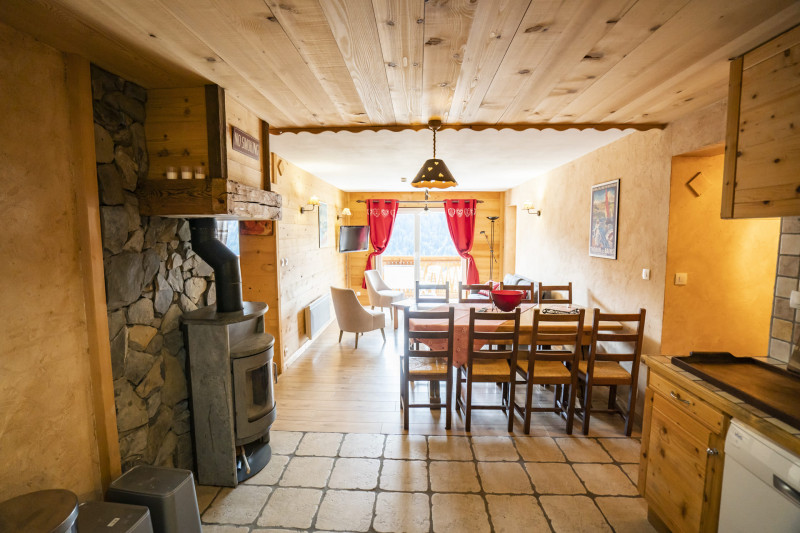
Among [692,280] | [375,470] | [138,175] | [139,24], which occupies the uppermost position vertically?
[139,24]

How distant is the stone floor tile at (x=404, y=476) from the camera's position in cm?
A: 216

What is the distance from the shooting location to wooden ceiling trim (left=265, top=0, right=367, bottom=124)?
1.27m

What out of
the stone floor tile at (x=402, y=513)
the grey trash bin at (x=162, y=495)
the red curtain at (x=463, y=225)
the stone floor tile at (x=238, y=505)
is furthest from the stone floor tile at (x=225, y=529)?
the red curtain at (x=463, y=225)

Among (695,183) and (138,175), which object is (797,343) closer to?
(695,183)

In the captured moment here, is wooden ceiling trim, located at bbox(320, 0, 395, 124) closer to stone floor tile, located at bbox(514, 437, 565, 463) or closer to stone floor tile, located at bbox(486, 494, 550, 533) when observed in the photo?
stone floor tile, located at bbox(486, 494, 550, 533)

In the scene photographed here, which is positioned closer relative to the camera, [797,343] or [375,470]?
[797,343]

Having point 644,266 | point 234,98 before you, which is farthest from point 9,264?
point 644,266

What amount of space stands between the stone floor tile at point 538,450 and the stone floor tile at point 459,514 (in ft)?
1.93

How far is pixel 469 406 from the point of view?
8.94ft

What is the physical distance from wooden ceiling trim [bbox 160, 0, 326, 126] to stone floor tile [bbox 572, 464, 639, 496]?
2900mm

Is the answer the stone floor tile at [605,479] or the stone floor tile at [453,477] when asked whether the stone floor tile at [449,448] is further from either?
the stone floor tile at [605,479]

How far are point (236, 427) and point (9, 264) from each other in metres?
1.41

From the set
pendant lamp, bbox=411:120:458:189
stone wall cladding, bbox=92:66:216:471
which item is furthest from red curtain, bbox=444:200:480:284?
stone wall cladding, bbox=92:66:216:471

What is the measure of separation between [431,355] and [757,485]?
1.76 m
